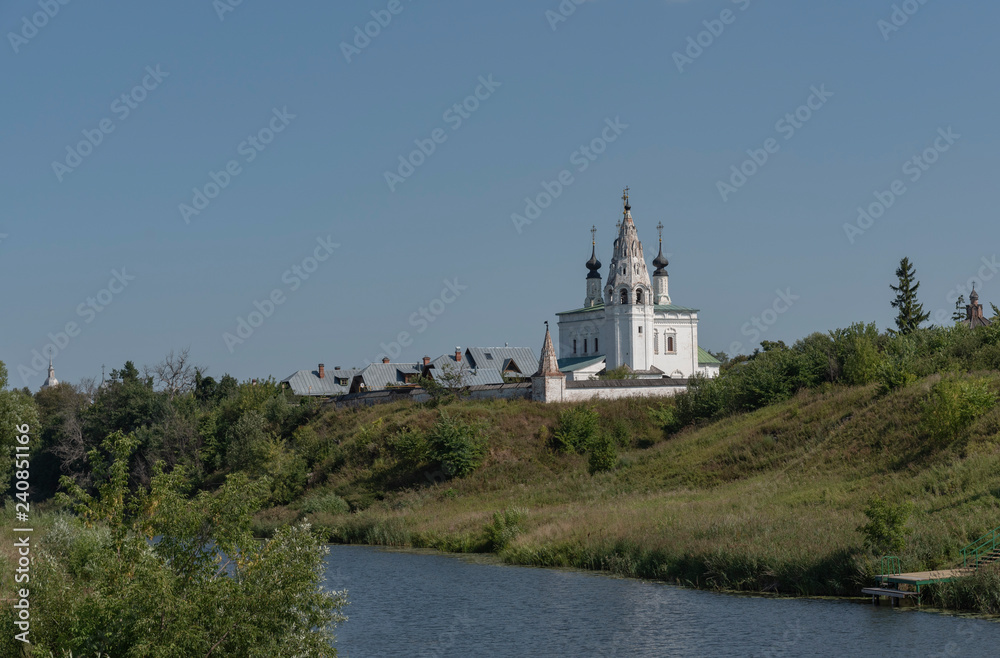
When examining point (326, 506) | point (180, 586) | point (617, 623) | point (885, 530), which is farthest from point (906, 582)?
point (326, 506)

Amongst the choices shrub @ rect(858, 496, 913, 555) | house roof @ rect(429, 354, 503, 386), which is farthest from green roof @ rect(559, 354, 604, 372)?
shrub @ rect(858, 496, 913, 555)

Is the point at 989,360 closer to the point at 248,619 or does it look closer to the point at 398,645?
the point at 398,645

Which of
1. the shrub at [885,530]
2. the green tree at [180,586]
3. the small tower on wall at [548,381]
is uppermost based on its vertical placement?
the small tower on wall at [548,381]

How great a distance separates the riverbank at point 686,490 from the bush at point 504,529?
2.9 inches

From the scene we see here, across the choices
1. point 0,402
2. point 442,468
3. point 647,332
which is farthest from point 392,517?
point 647,332

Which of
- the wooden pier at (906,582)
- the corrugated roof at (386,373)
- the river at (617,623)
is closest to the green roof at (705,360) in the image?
the corrugated roof at (386,373)

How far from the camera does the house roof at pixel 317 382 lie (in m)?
106

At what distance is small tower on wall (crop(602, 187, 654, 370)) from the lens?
92.6 metres

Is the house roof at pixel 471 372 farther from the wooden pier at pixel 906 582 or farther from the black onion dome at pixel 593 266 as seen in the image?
the wooden pier at pixel 906 582

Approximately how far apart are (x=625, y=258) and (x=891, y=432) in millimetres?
50808

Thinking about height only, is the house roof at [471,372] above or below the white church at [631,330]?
below

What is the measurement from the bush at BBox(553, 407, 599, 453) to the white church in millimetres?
29250

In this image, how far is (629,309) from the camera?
9244 cm

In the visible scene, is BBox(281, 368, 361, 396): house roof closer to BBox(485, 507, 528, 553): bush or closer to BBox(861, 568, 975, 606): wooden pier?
BBox(485, 507, 528, 553): bush
